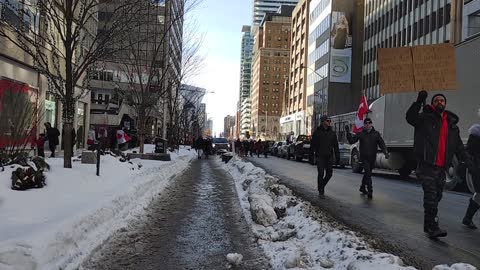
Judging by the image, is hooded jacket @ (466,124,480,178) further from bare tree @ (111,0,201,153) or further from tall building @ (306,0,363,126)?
tall building @ (306,0,363,126)

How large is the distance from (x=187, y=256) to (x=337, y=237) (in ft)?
6.25

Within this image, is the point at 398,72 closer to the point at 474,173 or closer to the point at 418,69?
the point at 418,69

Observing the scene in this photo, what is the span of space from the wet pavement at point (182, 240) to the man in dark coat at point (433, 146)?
270cm

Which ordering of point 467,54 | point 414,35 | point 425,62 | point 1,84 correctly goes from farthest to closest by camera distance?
1. point 414,35
2. point 1,84
3. point 467,54
4. point 425,62

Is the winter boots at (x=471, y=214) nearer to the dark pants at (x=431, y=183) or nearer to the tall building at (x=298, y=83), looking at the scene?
the dark pants at (x=431, y=183)

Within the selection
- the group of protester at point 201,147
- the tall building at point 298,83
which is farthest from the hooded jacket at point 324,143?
the tall building at point 298,83

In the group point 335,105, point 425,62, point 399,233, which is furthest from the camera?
point 335,105

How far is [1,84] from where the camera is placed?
18.3 meters

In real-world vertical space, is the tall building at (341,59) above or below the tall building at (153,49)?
above

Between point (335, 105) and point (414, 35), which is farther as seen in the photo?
point (335, 105)

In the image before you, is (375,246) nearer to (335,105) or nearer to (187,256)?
(187,256)

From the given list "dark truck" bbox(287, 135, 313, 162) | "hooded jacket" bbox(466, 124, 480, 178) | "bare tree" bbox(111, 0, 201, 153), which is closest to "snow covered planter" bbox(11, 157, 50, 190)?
"hooded jacket" bbox(466, 124, 480, 178)

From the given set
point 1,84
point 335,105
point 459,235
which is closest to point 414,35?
point 335,105

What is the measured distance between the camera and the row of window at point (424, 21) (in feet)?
177
